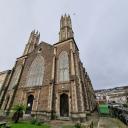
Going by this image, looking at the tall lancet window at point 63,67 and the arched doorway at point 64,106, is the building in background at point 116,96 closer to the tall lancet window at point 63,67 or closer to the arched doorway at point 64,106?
the tall lancet window at point 63,67

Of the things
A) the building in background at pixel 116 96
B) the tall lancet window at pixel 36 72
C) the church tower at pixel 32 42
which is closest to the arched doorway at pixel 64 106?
the tall lancet window at pixel 36 72

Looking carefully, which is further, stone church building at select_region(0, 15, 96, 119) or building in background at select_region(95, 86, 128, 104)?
building in background at select_region(95, 86, 128, 104)

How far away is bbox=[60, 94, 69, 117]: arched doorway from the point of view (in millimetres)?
18069

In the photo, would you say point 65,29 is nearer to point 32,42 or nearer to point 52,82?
point 32,42

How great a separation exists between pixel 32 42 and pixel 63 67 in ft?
55.6

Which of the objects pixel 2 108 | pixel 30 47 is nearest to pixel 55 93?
pixel 2 108

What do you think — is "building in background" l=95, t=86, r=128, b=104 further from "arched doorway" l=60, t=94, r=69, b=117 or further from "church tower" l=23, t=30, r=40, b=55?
"arched doorway" l=60, t=94, r=69, b=117

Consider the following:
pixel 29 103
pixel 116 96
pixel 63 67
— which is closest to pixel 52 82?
pixel 63 67

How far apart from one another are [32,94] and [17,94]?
13.8 ft

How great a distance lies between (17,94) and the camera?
24547 mm

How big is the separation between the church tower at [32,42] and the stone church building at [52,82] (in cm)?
133

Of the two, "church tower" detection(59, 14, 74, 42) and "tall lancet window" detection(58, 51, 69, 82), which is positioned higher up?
"church tower" detection(59, 14, 74, 42)

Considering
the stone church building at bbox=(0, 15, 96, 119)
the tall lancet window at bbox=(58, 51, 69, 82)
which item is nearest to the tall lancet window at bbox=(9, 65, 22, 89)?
the stone church building at bbox=(0, 15, 96, 119)

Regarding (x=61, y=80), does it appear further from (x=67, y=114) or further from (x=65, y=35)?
(x=65, y=35)
